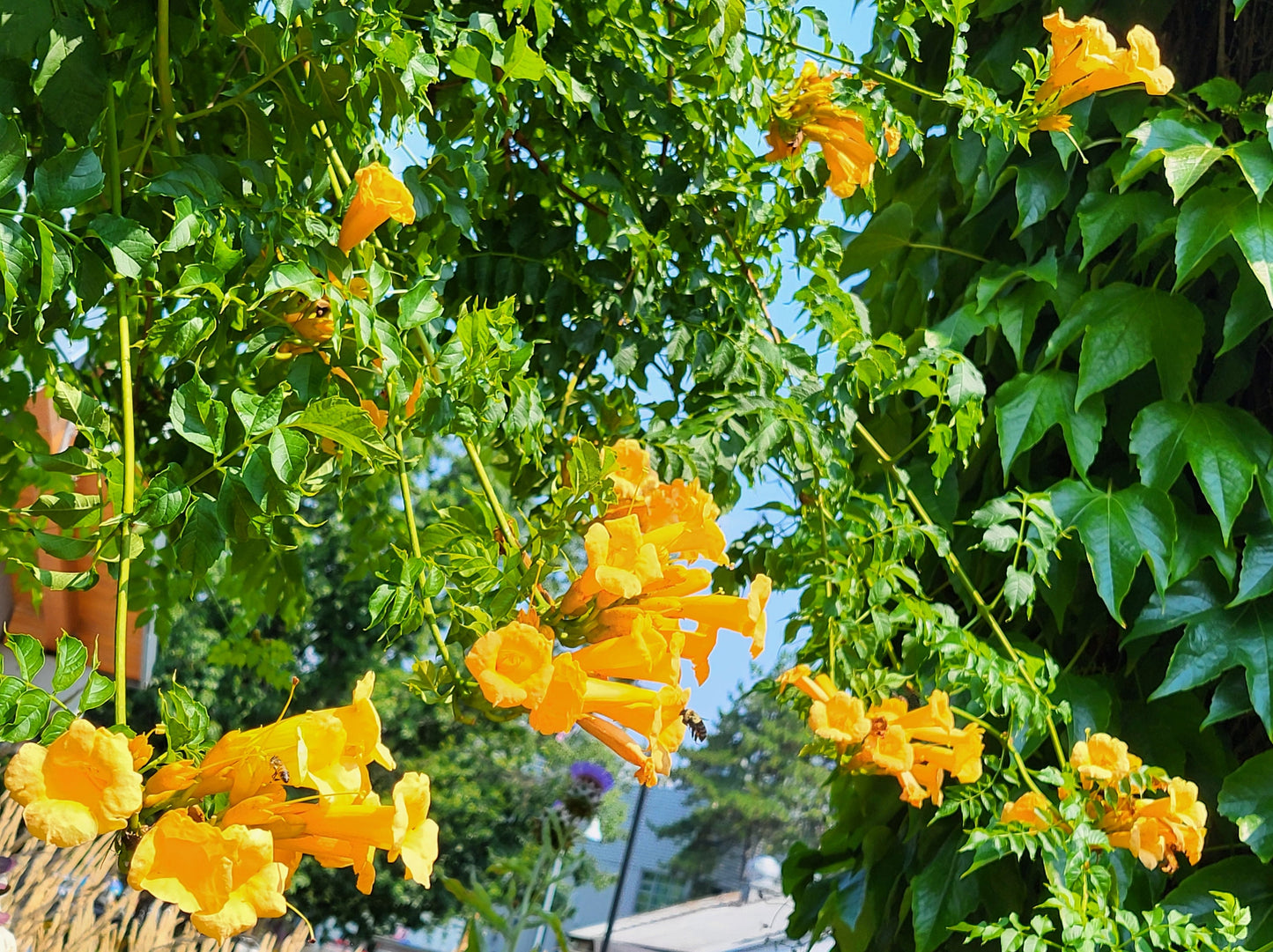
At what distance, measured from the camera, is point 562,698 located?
21.5 inches

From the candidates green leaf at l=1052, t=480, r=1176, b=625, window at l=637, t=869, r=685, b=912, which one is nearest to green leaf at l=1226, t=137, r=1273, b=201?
green leaf at l=1052, t=480, r=1176, b=625

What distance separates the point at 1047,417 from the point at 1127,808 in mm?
516

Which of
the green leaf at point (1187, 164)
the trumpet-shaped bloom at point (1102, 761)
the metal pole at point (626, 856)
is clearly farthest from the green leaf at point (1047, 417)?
the metal pole at point (626, 856)

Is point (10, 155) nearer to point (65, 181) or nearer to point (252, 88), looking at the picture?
point (65, 181)

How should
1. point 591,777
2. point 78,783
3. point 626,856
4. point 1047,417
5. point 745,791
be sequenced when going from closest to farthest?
1. point 78,783
2. point 1047,417
3. point 591,777
4. point 745,791
5. point 626,856

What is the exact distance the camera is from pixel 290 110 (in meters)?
0.75

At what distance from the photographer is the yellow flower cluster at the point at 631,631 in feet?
1.76

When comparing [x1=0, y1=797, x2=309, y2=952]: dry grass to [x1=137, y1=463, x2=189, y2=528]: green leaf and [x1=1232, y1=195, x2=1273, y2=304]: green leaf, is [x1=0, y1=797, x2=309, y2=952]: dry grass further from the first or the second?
[x1=1232, y1=195, x2=1273, y2=304]: green leaf

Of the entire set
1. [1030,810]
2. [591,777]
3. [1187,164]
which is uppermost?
[1187,164]

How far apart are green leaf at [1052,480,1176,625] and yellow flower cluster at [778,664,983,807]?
335 mm

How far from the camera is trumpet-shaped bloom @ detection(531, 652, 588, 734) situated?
0.54 meters

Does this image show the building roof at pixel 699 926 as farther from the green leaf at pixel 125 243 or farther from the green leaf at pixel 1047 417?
the green leaf at pixel 125 243

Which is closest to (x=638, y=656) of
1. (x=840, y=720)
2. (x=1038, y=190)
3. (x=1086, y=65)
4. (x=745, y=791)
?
(x=840, y=720)

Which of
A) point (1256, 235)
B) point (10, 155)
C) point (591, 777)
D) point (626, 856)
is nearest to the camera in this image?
point (10, 155)
